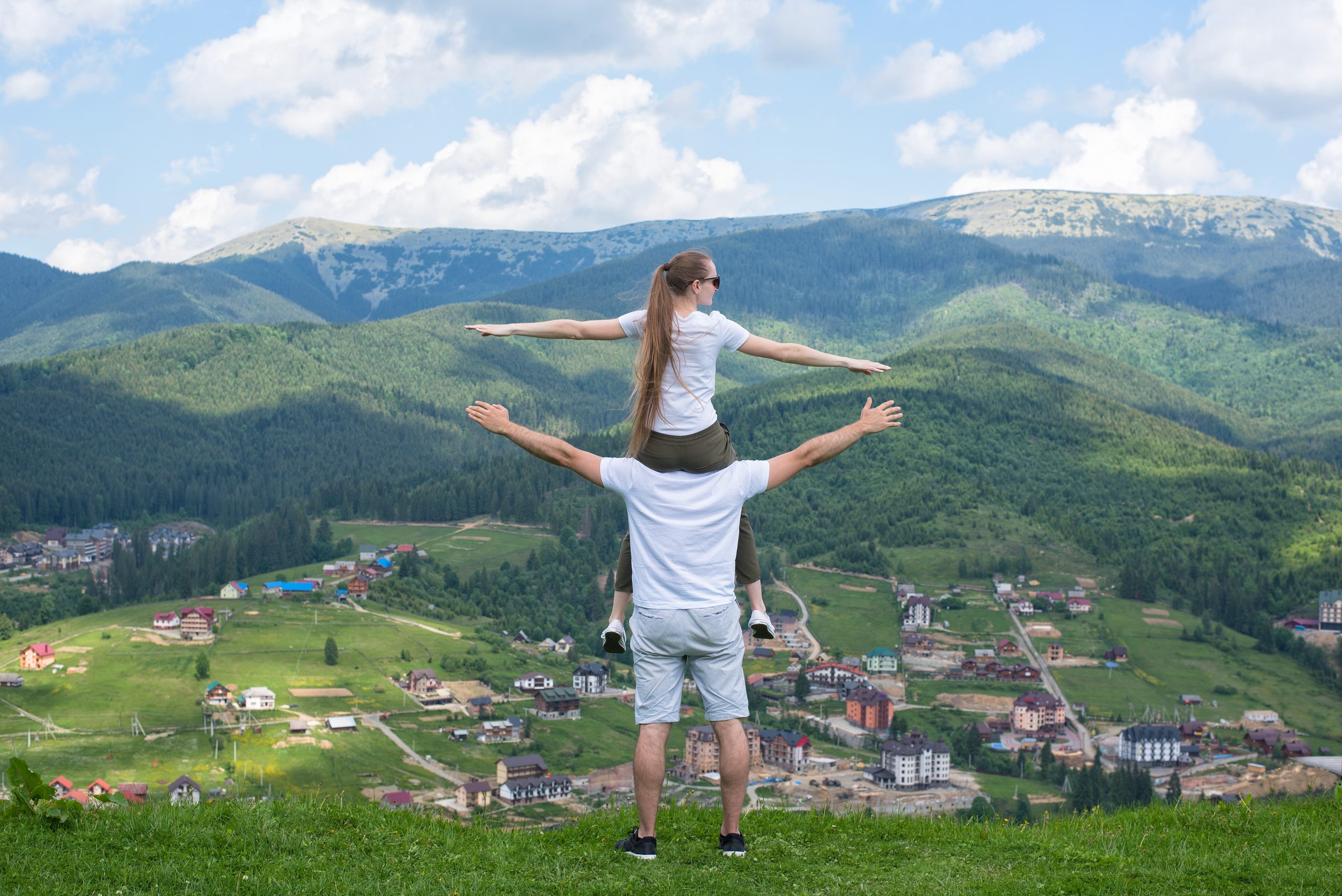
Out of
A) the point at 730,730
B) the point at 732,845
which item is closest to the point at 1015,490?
the point at 732,845

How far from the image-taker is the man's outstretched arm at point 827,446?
7.88 m

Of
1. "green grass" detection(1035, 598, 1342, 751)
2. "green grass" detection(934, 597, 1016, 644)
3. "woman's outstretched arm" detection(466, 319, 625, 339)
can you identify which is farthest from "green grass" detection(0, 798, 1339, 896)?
"green grass" detection(934, 597, 1016, 644)

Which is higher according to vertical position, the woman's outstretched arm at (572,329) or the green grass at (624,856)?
the woman's outstretched arm at (572,329)

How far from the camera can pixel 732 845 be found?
27.6ft

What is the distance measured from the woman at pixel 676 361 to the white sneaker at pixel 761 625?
0.26 ft

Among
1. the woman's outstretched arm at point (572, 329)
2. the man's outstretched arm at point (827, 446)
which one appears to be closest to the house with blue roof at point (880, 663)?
the man's outstretched arm at point (827, 446)

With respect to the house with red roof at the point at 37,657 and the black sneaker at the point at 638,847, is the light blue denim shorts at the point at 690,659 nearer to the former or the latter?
the black sneaker at the point at 638,847

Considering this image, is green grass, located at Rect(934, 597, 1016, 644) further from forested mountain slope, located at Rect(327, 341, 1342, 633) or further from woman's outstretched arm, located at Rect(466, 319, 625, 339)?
woman's outstretched arm, located at Rect(466, 319, 625, 339)

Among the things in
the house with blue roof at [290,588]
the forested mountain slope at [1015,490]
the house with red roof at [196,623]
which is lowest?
the house with blue roof at [290,588]

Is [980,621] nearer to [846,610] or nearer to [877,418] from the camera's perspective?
[846,610]

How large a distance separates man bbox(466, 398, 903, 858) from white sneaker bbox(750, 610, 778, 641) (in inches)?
6.1

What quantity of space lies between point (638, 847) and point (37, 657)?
272ft

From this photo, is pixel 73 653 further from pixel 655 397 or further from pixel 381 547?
Answer: pixel 655 397

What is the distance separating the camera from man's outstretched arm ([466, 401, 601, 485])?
7984mm
